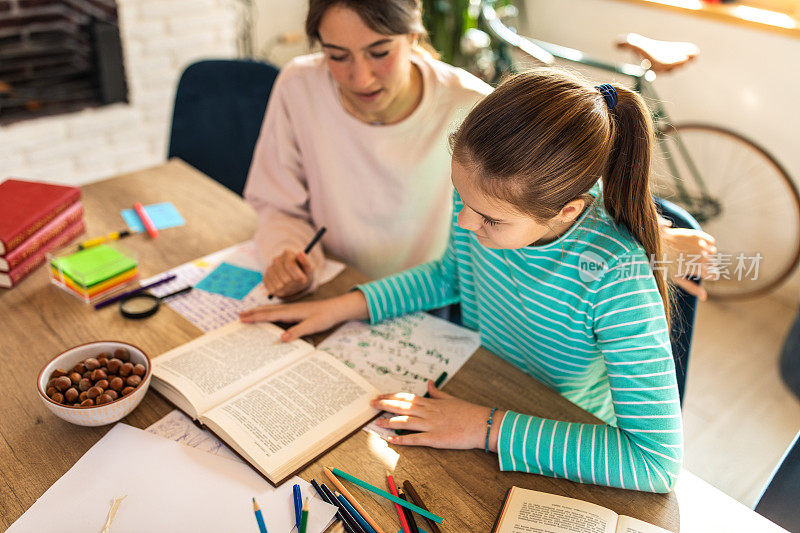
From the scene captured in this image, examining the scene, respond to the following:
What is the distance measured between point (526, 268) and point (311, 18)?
2.08 feet

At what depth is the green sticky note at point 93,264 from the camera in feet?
3.86

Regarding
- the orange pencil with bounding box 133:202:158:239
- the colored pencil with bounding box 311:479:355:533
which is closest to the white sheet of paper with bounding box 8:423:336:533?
the colored pencil with bounding box 311:479:355:533

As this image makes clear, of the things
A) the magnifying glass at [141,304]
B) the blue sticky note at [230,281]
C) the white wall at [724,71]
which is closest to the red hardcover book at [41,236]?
the magnifying glass at [141,304]

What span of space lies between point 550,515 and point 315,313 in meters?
0.52

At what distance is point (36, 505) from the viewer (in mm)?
809

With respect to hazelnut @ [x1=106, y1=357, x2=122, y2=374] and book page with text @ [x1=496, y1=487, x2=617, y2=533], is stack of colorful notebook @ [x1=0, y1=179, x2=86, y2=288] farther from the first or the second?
book page with text @ [x1=496, y1=487, x2=617, y2=533]

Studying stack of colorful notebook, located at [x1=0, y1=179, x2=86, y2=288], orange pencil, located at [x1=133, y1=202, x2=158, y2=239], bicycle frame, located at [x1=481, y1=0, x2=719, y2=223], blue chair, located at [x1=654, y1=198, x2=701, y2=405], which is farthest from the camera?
bicycle frame, located at [x1=481, y1=0, x2=719, y2=223]

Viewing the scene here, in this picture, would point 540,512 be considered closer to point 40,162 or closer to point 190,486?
point 190,486

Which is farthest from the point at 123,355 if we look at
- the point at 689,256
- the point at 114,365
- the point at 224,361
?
the point at 689,256

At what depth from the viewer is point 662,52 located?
2.45m

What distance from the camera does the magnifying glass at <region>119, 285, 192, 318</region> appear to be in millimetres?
1155

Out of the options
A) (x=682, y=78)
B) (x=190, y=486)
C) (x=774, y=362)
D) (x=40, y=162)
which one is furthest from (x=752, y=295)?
(x=40, y=162)

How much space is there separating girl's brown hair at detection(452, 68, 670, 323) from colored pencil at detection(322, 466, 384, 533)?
433 mm

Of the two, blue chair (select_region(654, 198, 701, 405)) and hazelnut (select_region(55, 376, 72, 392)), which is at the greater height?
blue chair (select_region(654, 198, 701, 405))
